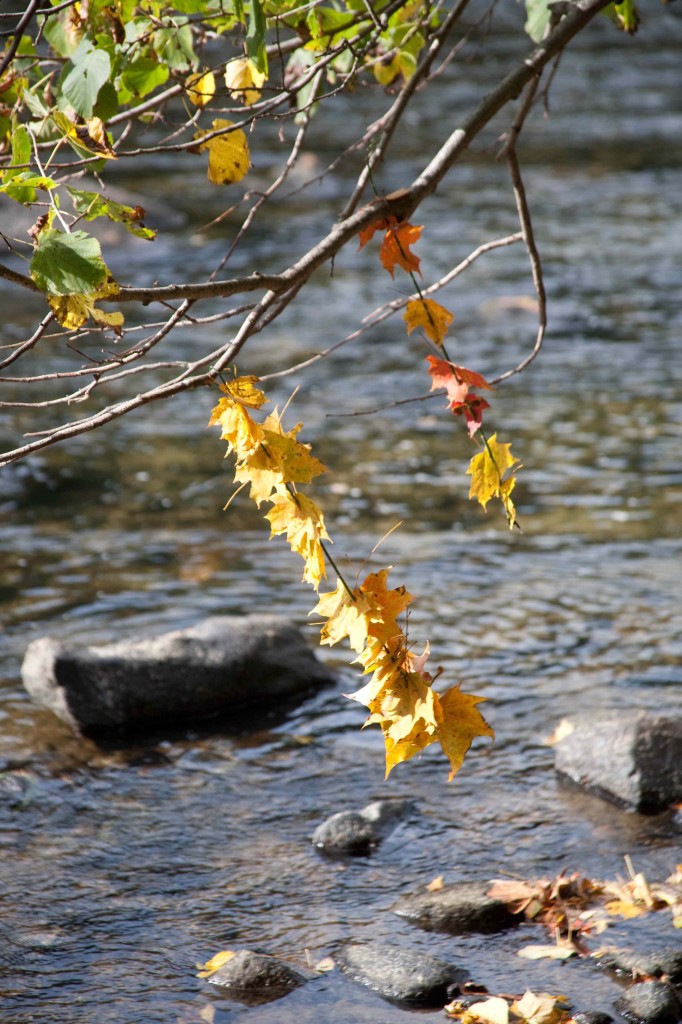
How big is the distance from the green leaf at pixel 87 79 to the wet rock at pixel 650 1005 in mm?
2281

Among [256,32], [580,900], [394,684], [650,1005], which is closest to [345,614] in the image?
[394,684]

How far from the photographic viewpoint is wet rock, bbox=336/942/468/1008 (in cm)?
307

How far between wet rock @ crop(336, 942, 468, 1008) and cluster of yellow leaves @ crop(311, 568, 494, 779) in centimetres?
110

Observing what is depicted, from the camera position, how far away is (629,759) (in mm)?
4023

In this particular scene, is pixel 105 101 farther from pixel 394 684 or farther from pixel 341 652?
pixel 341 652

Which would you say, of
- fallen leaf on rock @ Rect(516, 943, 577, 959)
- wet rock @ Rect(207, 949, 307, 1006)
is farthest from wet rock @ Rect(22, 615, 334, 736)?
fallen leaf on rock @ Rect(516, 943, 577, 959)

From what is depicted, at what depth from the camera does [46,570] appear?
5898 millimetres

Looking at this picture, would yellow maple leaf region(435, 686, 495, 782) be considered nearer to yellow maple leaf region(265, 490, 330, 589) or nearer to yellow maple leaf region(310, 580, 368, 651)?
yellow maple leaf region(310, 580, 368, 651)

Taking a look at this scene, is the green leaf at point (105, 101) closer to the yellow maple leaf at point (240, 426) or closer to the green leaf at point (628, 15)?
the yellow maple leaf at point (240, 426)

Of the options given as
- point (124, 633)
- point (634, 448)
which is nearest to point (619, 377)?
point (634, 448)

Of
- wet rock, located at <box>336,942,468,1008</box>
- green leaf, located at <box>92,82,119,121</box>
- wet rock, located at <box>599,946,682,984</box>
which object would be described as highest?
green leaf, located at <box>92,82,119,121</box>

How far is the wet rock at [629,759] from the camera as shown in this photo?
3979 mm

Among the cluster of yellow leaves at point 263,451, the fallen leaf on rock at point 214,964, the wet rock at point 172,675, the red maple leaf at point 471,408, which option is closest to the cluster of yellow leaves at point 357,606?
the cluster of yellow leaves at point 263,451

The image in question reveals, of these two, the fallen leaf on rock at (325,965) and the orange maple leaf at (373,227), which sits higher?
the orange maple leaf at (373,227)
